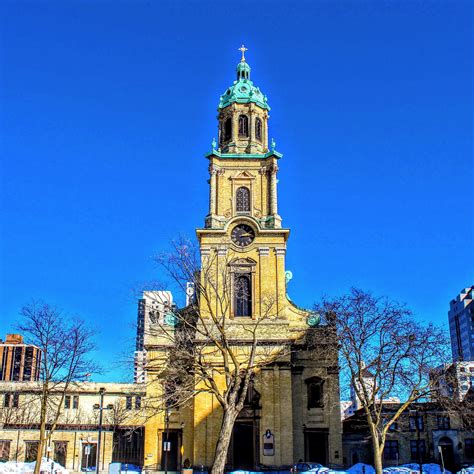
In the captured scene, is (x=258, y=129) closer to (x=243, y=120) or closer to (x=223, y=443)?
(x=243, y=120)

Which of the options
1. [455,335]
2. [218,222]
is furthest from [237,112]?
[455,335]

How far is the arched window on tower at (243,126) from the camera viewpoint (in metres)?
57.7

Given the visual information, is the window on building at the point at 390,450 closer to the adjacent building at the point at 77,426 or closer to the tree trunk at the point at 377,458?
the adjacent building at the point at 77,426

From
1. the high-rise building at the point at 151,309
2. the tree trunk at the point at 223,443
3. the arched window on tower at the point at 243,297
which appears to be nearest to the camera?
the tree trunk at the point at 223,443

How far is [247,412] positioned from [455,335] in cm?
11798

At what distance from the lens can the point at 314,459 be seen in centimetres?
4869

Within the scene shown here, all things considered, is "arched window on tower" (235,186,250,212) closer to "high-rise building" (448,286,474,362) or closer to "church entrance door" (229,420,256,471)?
"church entrance door" (229,420,256,471)

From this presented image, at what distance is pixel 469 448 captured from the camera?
5416cm

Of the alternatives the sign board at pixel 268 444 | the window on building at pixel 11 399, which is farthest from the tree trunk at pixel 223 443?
the window on building at pixel 11 399

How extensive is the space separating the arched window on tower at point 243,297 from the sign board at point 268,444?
9482 mm

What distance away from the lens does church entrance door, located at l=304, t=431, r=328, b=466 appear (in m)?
48.7

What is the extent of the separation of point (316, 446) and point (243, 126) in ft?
93.0

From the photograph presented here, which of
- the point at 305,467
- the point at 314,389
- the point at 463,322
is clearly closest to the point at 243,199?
the point at 314,389

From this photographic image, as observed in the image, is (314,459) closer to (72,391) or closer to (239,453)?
(239,453)
